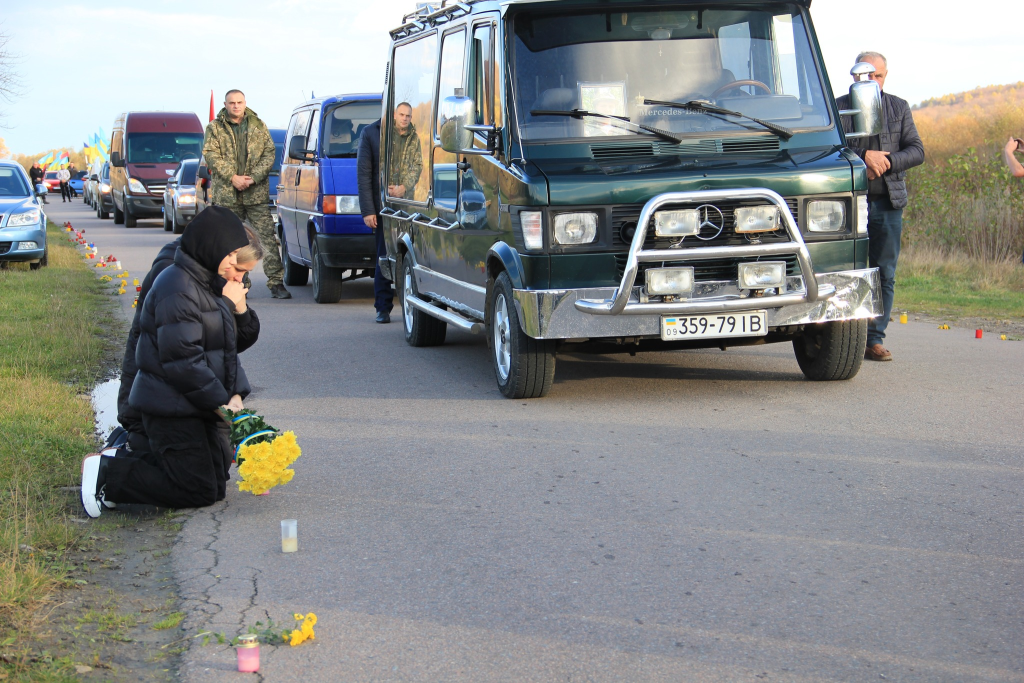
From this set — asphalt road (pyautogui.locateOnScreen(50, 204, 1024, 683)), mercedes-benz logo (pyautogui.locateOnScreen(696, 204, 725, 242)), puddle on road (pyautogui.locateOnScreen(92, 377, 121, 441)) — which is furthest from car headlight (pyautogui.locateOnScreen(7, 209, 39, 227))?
mercedes-benz logo (pyautogui.locateOnScreen(696, 204, 725, 242))

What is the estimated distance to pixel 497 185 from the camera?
761 centimetres

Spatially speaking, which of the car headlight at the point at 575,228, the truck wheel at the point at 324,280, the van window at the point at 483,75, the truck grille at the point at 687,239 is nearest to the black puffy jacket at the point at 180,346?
the car headlight at the point at 575,228

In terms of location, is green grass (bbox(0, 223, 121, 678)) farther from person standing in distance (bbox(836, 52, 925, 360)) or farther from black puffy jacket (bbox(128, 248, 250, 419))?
person standing in distance (bbox(836, 52, 925, 360))

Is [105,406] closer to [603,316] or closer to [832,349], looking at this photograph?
[603,316]

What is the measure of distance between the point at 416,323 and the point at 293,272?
591 cm

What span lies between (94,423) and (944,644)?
199 inches

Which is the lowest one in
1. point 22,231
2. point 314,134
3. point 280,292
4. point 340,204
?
point 280,292

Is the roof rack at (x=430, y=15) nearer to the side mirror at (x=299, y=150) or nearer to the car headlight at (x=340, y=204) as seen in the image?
the car headlight at (x=340, y=204)

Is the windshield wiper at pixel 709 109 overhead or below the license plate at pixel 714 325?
overhead

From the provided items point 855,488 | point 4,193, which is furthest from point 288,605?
point 4,193

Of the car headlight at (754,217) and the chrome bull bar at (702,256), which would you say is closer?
the chrome bull bar at (702,256)

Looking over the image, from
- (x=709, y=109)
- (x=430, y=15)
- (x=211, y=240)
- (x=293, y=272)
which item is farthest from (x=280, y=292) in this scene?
(x=211, y=240)

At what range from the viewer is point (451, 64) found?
8.92 meters

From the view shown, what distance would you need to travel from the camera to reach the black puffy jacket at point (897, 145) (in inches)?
337
